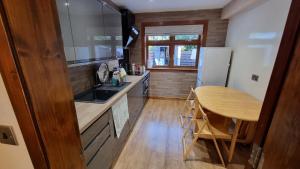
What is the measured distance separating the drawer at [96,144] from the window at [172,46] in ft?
8.77

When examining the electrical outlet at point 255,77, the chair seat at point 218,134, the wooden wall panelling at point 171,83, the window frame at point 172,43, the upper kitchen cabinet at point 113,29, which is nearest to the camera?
the chair seat at point 218,134

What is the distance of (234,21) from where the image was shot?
2.88m

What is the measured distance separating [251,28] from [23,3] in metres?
2.96

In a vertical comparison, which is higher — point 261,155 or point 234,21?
point 234,21

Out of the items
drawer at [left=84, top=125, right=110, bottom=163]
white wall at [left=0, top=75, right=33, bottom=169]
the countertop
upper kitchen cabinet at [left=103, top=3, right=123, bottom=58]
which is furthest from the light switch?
upper kitchen cabinet at [left=103, top=3, right=123, bottom=58]

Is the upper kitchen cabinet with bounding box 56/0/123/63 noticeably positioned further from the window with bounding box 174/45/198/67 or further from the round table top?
the window with bounding box 174/45/198/67

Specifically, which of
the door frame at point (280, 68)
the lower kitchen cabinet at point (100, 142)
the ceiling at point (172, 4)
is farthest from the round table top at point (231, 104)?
the ceiling at point (172, 4)

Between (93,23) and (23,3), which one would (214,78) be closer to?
(93,23)

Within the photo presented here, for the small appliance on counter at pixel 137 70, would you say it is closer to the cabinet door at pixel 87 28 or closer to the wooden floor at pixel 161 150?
the wooden floor at pixel 161 150

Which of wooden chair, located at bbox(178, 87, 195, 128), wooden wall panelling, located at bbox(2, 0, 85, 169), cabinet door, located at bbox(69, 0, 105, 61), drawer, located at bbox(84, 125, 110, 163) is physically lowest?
wooden chair, located at bbox(178, 87, 195, 128)

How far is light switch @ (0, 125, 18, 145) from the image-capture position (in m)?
0.53

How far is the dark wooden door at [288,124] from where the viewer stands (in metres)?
0.42

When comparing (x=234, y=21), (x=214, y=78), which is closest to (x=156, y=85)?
(x=214, y=78)

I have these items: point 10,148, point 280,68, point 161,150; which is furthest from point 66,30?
point 161,150
